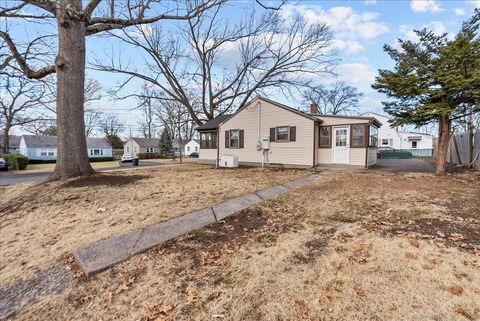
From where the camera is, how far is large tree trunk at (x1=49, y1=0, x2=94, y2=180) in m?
7.32

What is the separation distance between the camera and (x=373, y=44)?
1002cm

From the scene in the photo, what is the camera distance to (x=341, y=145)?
12.2 meters

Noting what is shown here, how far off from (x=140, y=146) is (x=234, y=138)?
136 ft

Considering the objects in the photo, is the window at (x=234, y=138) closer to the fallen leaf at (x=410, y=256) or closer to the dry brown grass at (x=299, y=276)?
the dry brown grass at (x=299, y=276)

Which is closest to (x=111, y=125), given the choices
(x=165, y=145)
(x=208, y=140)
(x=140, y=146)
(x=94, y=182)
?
(x=140, y=146)

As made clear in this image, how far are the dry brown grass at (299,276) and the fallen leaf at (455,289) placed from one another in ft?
0.05

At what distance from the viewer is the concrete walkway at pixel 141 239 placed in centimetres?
285

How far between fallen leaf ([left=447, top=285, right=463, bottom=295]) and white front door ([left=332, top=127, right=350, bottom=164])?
10.5 m

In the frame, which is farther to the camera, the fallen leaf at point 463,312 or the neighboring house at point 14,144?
the neighboring house at point 14,144

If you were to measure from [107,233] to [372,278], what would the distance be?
3677mm

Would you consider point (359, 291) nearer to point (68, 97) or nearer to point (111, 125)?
point (68, 97)

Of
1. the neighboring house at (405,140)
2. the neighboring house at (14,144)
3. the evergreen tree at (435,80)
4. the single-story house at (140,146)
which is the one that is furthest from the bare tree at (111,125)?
the evergreen tree at (435,80)

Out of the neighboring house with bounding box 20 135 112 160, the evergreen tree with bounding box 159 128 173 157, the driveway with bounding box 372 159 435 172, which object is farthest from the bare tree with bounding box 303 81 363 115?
the neighboring house with bounding box 20 135 112 160

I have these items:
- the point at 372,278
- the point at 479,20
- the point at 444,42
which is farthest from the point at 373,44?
the point at 372,278
